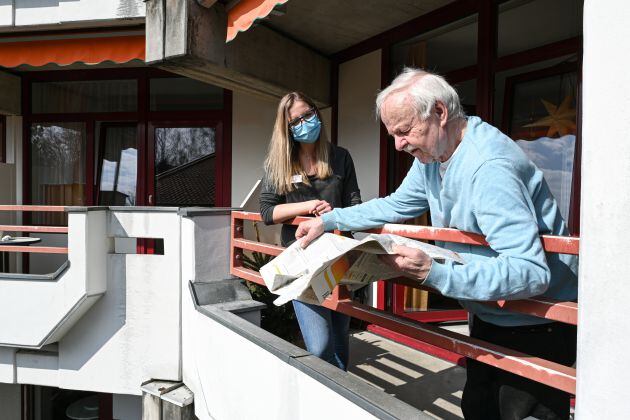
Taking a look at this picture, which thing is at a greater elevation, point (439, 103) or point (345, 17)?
point (345, 17)

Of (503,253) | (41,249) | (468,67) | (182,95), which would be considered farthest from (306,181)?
(182,95)

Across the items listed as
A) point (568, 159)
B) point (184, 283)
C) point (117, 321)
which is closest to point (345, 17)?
point (568, 159)

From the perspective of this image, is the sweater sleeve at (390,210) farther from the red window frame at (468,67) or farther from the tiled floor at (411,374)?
the red window frame at (468,67)

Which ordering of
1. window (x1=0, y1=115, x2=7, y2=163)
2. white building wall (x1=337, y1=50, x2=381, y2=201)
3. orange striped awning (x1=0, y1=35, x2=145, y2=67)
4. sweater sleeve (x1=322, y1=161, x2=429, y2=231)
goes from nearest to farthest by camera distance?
sweater sleeve (x1=322, y1=161, x2=429, y2=231), orange striped awning (x1=0, y1=35, x2=145, y2=67), white building wall (x1=337, y1=50, x2=381, y2=201), window (x1=0, y1=115, x2=7, y2=163)

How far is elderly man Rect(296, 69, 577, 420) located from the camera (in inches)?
48.6

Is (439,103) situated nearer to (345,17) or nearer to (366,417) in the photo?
(366,417)

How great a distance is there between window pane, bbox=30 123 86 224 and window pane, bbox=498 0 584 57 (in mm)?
6493

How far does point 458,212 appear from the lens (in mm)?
1484

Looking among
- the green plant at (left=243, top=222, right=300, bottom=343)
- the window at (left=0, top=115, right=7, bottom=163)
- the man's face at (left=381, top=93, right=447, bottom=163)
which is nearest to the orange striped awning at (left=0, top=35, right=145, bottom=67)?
the green plant at (left=243, top=222, right=300, bottom=343)

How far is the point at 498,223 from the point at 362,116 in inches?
178

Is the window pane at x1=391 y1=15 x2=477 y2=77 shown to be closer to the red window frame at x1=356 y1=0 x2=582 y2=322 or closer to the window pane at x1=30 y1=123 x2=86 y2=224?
the red window frame at x1=356 y1=0 x2=582 y2=322

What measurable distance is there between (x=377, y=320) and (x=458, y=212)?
74 cm

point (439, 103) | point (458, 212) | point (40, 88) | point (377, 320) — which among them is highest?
point (40, 88)

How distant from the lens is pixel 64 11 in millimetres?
5062
